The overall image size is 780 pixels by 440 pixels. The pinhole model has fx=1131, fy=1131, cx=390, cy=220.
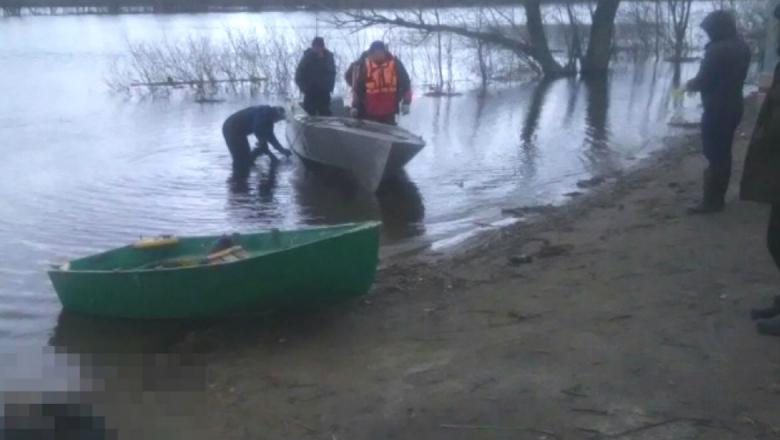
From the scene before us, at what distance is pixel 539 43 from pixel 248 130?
21542mm

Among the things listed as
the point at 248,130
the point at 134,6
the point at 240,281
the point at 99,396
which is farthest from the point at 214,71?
the point at 134,6

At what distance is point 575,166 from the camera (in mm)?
17641

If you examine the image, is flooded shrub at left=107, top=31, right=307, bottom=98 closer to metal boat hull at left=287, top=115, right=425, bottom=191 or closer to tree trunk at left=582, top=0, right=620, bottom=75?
tree trunk at left=582, top=0, right=620, bottom=75

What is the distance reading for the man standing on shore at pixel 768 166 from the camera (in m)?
6.45

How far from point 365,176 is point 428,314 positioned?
7.16 m

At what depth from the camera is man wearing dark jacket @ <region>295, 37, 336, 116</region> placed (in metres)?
16.3

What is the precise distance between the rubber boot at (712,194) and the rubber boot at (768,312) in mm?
3360

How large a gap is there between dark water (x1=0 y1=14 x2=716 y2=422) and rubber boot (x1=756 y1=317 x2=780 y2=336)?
3.66m

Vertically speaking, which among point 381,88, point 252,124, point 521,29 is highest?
point 521,29

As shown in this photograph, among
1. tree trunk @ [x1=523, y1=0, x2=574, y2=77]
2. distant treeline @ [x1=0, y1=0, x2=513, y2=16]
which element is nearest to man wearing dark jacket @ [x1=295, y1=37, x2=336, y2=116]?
tree trunk @ [x1=523, y1=0, x2=574, y2=77]

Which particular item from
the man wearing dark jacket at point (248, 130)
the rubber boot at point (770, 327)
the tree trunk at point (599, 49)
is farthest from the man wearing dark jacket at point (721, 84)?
the tree trunk at point (599, 49)

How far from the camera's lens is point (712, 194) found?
33.7ft

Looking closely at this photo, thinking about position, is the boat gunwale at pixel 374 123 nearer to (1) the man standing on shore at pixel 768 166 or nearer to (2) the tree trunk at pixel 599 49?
(1) the man standing on shore at pixel 768 166

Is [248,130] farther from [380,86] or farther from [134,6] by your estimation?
[134,6]
